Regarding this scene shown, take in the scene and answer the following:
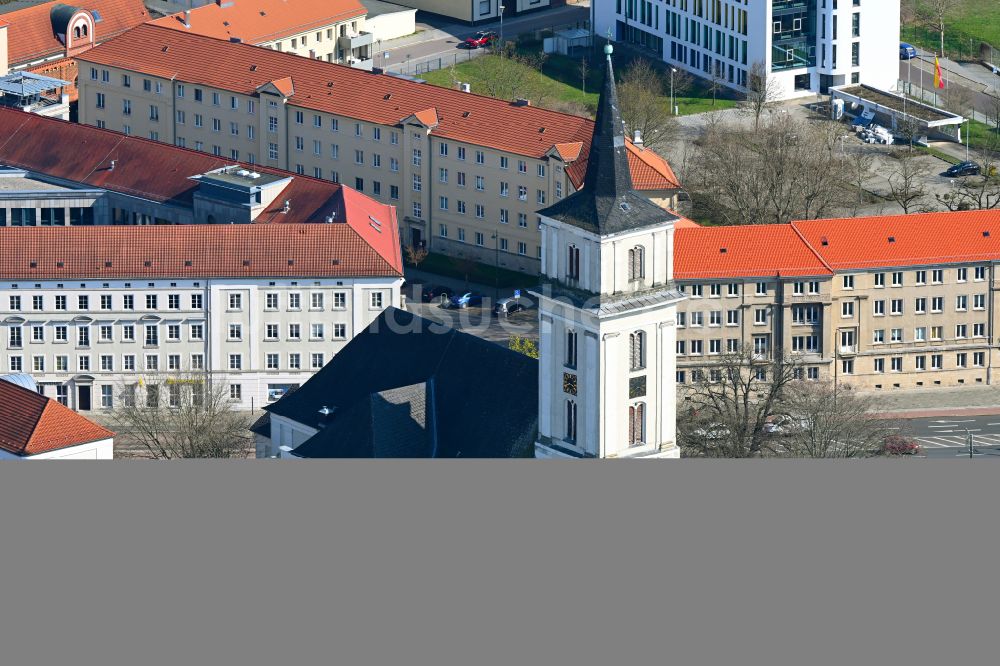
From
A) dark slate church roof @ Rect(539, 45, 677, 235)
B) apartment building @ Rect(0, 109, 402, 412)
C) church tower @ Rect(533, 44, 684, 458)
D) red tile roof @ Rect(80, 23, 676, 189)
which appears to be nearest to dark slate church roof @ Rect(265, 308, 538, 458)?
church tower @ Rect(533, 44, 684, 458)

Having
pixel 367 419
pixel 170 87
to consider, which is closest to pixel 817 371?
pixel 367 419

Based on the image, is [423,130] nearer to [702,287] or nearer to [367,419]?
[702,287]

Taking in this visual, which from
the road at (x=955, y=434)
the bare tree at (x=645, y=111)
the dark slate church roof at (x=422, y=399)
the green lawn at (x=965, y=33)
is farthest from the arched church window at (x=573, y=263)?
the green lawn at (x=965, y=33)

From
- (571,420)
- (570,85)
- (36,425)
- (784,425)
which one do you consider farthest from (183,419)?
(570,85)

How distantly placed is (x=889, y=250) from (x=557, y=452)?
127ft

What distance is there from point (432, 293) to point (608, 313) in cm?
4622

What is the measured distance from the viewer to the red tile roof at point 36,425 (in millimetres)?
117438

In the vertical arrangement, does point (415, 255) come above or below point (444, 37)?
below

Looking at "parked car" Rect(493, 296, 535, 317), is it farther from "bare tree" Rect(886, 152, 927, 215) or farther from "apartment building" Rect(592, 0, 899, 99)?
"apartment building" Rect(592, 0, 899, 99)

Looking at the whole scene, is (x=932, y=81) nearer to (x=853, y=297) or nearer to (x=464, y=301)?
(x=853, y=297)

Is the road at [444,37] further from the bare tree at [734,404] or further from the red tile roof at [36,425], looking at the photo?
the red tile roof at [36,425]

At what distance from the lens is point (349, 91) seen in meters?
163

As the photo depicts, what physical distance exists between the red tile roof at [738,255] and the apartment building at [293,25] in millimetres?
41677

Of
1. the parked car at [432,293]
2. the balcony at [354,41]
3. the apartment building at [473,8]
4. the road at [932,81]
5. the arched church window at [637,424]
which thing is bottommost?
the arched church window at [637,424]
